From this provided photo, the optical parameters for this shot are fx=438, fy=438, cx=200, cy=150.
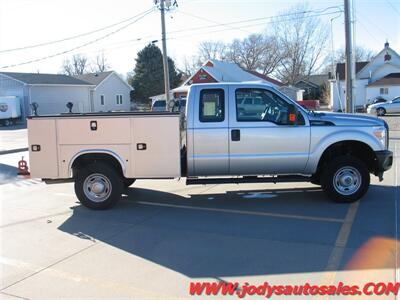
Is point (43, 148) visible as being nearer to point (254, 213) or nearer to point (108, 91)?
point (254, 213)

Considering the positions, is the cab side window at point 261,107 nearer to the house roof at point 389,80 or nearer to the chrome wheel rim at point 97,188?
the chrome wheel rim at point 97,188

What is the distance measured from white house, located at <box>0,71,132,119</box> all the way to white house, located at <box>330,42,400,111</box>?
26.3 m

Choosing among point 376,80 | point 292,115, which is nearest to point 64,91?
point 376,80

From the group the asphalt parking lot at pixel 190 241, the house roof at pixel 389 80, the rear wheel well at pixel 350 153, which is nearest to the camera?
the asphalt parking lot at pixel 190 241

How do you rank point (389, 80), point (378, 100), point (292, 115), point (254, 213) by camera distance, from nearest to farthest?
Result: 1. point (254, 213)
2. point (292, 115)
3. point (378, 100)
4. point (389, 80)

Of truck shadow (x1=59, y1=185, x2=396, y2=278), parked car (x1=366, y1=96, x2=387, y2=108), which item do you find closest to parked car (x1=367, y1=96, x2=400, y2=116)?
parked car (x1=366, y1=96, x2=387, y2=108)

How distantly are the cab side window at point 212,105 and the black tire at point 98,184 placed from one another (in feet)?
6.07

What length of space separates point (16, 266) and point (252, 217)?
3495mm

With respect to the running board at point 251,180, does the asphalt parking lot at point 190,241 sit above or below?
below

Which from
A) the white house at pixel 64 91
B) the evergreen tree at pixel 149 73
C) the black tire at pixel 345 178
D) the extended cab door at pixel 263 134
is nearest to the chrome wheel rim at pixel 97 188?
the extended cab door at pixel 263 134

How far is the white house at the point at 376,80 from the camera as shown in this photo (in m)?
49.5

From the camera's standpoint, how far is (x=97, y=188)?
25.4 feet

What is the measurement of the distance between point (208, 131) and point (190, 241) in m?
2.25

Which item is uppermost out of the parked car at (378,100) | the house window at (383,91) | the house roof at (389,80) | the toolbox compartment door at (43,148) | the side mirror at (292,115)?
the house roof at (389,80)
